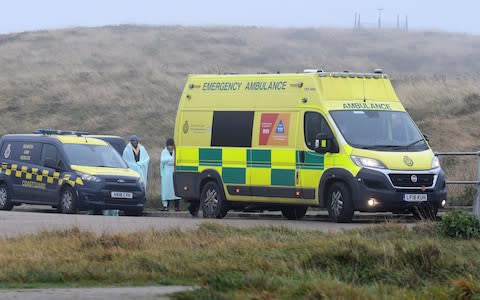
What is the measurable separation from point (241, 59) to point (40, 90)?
74.7 ft

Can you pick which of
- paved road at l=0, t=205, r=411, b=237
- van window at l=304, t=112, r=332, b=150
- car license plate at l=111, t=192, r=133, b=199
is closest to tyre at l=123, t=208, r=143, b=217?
car license plate at l=111, t=192, r=133, b=199

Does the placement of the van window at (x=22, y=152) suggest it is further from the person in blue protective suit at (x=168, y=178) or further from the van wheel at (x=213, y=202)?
the van wheel at (x=213, y=202)

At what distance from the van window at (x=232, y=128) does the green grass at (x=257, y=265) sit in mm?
7701

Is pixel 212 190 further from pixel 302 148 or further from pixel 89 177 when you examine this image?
pixel 89 177

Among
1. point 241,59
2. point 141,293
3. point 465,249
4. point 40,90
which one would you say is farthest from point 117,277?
point 241,59

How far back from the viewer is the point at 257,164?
22.4 metres

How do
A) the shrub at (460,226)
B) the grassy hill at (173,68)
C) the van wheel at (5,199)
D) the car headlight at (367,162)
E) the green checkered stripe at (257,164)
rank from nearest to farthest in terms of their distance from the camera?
the shrub at (460,226) < the car headlight at (367,162) < the green checkered stripe at (257,164) < the van wheel at (5,199) < the grassy hill at (173,68)

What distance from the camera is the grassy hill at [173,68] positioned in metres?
43.7

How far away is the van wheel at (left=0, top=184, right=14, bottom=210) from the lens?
2711 cm

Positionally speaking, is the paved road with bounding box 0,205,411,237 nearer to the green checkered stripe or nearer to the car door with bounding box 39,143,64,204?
the green checkered stripe

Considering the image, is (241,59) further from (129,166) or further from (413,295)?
(413,295)

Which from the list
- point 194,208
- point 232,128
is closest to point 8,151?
point 194,208

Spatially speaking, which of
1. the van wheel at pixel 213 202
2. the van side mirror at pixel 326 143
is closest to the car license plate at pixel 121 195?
the van wheel at pixel 213 202

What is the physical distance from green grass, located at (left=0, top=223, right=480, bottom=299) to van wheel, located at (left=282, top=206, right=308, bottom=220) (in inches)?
342
